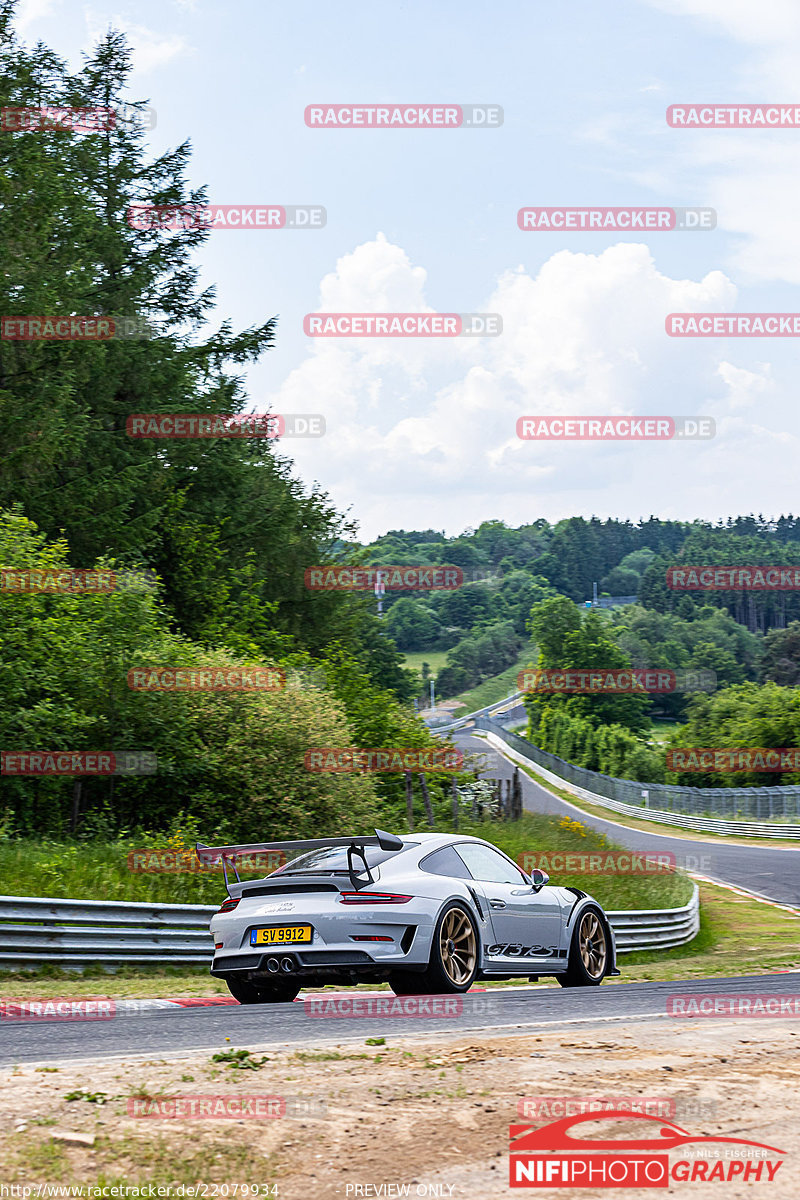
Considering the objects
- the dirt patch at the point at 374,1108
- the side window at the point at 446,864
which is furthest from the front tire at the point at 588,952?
the dirt patch at the point at 374,1108

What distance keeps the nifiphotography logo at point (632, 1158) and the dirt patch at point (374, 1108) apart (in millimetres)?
64

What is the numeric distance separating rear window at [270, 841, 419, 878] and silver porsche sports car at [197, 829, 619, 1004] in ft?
0.04

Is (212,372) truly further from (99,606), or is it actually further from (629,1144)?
(629,1144)

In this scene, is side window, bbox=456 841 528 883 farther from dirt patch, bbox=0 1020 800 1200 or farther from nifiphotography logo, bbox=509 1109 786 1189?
nifiphotography logo, bbox=509 1109 786 1189

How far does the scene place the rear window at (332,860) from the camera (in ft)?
29.3

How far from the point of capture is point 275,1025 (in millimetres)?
7465

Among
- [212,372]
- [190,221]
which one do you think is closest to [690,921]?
[212,372]

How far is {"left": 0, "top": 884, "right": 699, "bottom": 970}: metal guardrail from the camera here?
38.3 feet

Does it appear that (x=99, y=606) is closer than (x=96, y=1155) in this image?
No

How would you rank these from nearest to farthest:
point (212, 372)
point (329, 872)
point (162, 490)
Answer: point (329, 872)
point (162, 490)
point (212, 372)

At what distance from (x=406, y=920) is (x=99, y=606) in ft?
41.3

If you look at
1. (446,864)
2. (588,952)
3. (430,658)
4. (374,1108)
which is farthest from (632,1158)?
(430,658)

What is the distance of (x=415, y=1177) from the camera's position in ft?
A: 13.7

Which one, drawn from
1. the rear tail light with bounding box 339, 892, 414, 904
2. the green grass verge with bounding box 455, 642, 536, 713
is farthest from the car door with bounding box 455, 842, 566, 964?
the green grass verge with bounding box 455, 642, 536, 713
